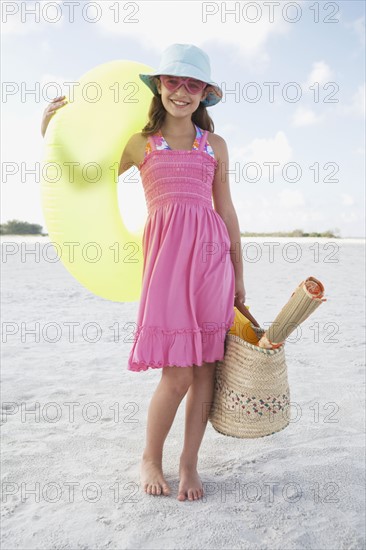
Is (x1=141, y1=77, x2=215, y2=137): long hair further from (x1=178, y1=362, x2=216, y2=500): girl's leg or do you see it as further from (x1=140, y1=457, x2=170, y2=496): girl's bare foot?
(x1=140, y1=457, x2=170, y2=496): girl's bare foot

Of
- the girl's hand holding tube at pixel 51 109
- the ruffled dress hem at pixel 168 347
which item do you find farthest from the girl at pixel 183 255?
the girl's hand holding tube at pixel 51 109

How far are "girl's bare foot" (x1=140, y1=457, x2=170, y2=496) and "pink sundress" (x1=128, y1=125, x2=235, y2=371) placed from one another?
1.27 feet

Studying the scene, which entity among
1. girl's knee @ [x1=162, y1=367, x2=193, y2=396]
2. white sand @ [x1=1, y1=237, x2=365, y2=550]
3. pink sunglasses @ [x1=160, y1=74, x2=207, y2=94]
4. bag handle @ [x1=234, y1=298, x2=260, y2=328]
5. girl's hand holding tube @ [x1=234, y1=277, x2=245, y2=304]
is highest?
pink sunglasses @ [x1=160, y1=74, x2=207, y2=94]

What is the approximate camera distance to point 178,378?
2.16 metres

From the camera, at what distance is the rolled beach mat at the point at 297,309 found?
2.01 m

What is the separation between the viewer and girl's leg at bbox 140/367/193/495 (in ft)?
7.09

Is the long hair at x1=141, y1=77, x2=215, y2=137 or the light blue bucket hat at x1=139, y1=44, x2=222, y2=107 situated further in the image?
the long hair at x1=141, y1=77, x2=215, y2=137

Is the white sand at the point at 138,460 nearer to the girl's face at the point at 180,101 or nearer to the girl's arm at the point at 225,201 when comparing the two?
the girl's arm at the point at 225,201

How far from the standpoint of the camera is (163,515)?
201 cm

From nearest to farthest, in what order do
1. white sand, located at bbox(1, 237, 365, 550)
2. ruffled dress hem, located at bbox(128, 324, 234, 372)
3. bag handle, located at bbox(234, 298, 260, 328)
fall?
white sand, located at bbox(1, 237, 365, 550) → ruffled dress hem, located at bbox(128, 324, 234, 372) → bag handle, located at bbox(234, 298, 260, 328)

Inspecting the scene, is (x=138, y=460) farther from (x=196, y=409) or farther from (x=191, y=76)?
(x=191, y=76)

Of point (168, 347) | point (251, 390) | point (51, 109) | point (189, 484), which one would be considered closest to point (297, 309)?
point (251, 390)

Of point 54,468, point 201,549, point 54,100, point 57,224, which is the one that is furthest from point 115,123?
point 201,549

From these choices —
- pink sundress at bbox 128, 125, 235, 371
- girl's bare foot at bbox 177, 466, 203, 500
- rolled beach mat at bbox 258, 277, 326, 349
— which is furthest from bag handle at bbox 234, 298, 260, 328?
girl's bare foot at bbox 177, 466, 203, 500
